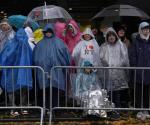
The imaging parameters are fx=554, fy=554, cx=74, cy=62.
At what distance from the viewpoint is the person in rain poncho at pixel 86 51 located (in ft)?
36.7

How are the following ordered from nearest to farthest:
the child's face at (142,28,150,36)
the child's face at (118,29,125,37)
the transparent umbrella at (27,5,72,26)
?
the child's face at (142,28,150,36) → the child's face at (118,29,125,37) → the transparent umbrella at (27,5,72,26)

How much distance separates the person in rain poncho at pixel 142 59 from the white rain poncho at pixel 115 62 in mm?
175

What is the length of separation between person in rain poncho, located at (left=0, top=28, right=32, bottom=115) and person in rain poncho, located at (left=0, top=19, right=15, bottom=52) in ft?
0.58

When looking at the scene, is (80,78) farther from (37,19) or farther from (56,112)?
(37,19)

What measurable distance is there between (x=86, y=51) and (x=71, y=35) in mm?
665

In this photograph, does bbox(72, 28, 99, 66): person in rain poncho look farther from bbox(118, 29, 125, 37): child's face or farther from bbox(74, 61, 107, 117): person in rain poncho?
bbox(118, 29, 125, 37): child's face

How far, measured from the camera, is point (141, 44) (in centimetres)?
1098

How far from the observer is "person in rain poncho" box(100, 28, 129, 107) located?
10.9 m

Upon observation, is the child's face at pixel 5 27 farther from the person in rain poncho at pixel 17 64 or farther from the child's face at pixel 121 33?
the child's face at pixel 121 33

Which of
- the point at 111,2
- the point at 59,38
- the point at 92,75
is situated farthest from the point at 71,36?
the point at 111,2

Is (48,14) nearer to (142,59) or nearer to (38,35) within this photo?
(38,35)

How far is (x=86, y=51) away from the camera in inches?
443

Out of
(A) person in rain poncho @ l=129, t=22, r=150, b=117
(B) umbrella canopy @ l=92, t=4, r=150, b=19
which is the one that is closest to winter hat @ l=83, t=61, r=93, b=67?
(A) person in rain poncho @ l=129, t=22, r=150, b=117

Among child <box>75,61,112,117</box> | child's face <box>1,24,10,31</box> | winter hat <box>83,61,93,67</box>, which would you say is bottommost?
child <box>75,61,112,117</box>
